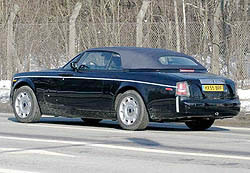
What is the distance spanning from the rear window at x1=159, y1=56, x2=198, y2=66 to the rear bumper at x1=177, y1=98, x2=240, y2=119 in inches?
48.6

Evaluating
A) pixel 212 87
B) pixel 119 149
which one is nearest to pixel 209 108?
pixel 212 87

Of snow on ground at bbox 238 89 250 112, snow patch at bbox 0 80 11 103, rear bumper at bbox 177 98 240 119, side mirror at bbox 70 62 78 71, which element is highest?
side mirror at bbox 70 62 78 71

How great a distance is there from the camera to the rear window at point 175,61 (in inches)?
539

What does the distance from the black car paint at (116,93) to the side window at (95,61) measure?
11 centimetres

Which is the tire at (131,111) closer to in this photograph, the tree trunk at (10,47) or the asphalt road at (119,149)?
the asphalt road at (119,149)

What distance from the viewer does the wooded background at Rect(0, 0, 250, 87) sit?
21.6m

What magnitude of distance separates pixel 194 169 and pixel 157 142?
2742 millimetres

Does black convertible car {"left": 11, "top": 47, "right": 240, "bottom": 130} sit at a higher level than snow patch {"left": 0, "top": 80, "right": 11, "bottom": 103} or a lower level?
higher

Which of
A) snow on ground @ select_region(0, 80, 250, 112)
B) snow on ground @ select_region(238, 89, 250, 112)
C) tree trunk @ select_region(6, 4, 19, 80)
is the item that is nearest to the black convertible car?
snow on ground @ select_region(238, 89, 250, 112)

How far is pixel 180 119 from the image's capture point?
1290 cm

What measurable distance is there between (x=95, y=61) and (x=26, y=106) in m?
1.70

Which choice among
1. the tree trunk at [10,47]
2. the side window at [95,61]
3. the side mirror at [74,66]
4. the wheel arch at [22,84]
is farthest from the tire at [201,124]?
the tree trunk at [10,47]

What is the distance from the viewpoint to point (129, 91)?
13125 mm

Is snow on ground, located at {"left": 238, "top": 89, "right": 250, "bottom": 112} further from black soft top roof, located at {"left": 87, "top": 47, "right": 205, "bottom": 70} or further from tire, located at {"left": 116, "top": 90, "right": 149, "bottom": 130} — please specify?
tire, located at {"left": 116, "top": 90, "right": 149, "bottom": 130}
